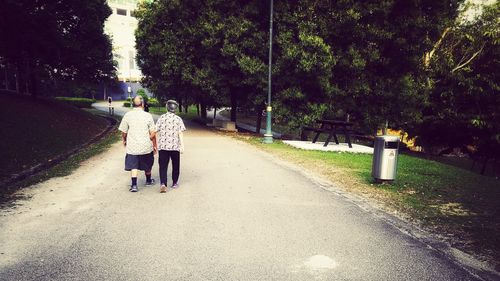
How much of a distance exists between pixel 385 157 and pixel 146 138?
197 inches

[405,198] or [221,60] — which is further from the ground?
[221,60]

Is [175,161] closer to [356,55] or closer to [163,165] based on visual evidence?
[163,165]

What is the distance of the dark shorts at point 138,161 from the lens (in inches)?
262

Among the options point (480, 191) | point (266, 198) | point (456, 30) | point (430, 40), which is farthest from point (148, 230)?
point (456, 30)

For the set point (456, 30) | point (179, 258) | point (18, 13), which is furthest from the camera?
point (456, 30)

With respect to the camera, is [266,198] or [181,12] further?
[181,12]

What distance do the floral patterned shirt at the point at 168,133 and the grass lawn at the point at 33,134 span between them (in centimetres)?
384

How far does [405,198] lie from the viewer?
6.82m

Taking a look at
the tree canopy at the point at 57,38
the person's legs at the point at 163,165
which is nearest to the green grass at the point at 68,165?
the person's legs at the point at 163,165

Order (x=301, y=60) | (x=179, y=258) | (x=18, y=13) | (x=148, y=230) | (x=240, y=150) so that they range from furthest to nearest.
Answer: (x=18, y=13) → (x=301, y=60) → (x=240, y=150) → (x=148, y=230) → (x=179, y=258)

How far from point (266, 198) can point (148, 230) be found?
2.46 metres

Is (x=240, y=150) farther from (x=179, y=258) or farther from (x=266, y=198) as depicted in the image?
(x=179, y=258)

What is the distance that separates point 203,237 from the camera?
4520mm

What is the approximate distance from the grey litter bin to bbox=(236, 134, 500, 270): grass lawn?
9.8 inches
